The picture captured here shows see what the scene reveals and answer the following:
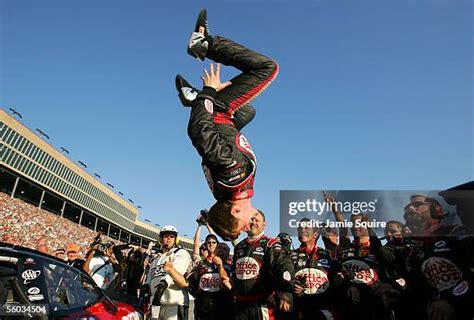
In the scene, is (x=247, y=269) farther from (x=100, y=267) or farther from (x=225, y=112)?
(x=100, y=267)

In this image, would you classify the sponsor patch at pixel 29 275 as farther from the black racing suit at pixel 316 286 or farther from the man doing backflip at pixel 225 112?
the black racing suit at pixel 316 286

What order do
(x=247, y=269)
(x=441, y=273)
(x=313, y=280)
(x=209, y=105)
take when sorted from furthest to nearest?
1. (x=313, y=280)
2. (x=247, y=269)
3. (x=441, y=273)
4. (x=209, y=105)

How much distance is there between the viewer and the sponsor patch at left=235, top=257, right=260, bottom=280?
5.02m

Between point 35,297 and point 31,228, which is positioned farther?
point 31,228

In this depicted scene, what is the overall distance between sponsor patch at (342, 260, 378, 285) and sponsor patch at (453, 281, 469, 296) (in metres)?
2.27

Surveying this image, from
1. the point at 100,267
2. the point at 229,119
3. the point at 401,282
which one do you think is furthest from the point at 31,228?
the point at 229,119

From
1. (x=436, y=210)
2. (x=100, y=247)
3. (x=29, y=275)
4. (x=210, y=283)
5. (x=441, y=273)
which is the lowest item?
(x=29, y=275)

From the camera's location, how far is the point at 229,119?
3219mm

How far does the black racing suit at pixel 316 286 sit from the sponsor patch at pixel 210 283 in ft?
5.15

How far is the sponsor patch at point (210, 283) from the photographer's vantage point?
7.43m

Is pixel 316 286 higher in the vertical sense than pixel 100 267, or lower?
lower

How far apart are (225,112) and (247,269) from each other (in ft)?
8.55

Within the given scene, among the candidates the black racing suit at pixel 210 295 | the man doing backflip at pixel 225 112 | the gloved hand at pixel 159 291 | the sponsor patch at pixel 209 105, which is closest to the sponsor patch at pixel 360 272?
the black racing suit at pixel 210 295

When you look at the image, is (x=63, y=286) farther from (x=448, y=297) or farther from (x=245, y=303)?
(x=448, y=297)
